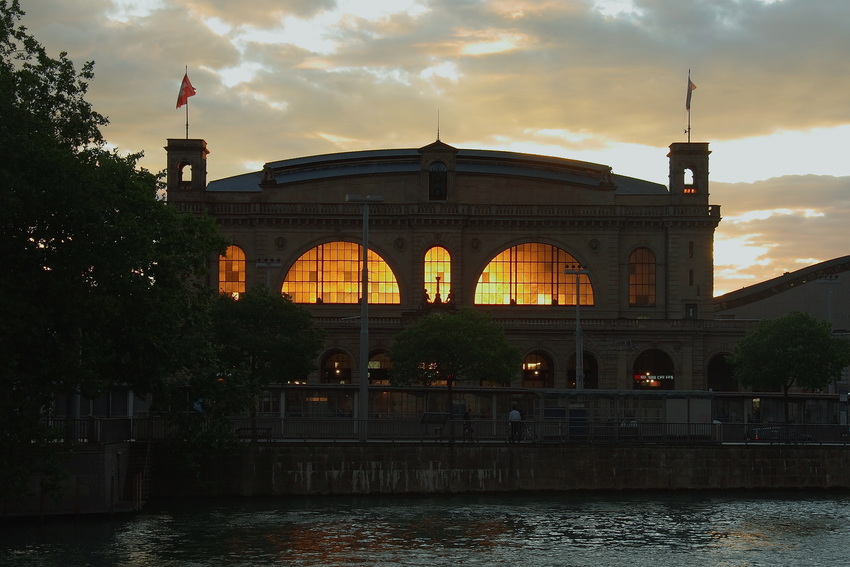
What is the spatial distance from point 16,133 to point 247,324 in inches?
1482

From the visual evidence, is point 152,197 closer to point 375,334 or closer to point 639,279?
point 375,334

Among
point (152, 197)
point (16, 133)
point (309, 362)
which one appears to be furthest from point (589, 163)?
point (16, 133)

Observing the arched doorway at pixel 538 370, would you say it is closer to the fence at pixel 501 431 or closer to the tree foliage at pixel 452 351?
the tree foliage at pixel 452 351

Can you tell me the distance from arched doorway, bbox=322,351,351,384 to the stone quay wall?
2039 inches

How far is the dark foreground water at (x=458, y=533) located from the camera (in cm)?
4722

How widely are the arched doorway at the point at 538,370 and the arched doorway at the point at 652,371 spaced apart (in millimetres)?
7178

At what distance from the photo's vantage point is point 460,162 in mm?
125875

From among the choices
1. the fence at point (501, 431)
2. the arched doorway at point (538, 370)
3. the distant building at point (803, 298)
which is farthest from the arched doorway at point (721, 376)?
the fence at point (501, 431)

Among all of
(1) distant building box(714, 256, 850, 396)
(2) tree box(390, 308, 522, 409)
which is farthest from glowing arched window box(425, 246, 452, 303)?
(1) distant building box(714, 256, 850, 396)

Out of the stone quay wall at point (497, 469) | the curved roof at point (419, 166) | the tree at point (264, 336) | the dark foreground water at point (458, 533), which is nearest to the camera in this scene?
the dark foreground water at point (458, 533)

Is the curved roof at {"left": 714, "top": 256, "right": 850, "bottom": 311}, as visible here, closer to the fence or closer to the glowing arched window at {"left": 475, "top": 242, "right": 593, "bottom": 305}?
the glowing arched window at {"left": 475, "top": 242, "right": 593, "bottom": 305}

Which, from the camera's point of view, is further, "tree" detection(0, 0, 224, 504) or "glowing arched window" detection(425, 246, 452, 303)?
"glowing arched window" detection(425, 246, 452, 303)

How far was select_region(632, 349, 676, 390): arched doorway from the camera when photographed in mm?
117062

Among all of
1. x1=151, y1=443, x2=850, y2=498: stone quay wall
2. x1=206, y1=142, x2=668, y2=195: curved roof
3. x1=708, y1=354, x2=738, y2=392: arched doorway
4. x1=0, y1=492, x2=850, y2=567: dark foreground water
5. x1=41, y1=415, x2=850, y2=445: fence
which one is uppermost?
x1=206, y1=142, x2=668, y2=195: curved roof
